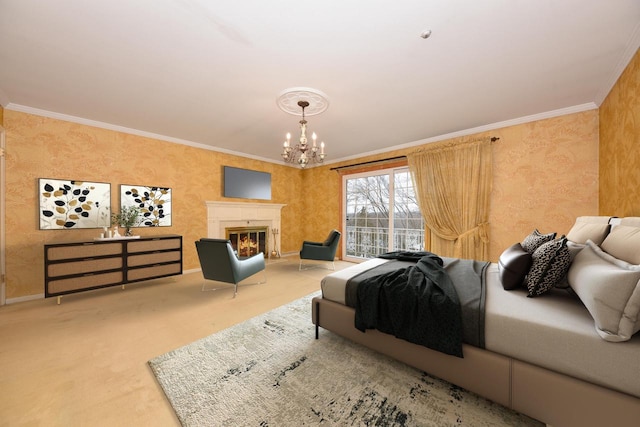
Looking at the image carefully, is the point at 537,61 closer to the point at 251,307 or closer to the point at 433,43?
the point at 433,43

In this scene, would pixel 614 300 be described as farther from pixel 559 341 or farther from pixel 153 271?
pixel 153 271

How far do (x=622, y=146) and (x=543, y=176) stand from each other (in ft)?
3.42

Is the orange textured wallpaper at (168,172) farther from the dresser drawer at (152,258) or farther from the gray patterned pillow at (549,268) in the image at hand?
the gray patterned pillow at (549,268)

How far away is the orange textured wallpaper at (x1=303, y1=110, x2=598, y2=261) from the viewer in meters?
3.08

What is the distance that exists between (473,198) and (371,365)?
10.8 ft

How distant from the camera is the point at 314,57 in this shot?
6.90ft

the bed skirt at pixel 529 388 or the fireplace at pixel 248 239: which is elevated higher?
the fireplace at pixel 248 239

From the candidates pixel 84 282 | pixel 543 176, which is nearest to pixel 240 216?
pixel 84 282

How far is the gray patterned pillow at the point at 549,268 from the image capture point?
1531mm

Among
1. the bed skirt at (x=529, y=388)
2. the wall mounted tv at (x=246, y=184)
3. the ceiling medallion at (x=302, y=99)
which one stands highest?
the ceiling medallion at (x=302, y=99)

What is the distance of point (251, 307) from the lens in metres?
2.90

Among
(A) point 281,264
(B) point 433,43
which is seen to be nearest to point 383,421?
(B) point 433,43

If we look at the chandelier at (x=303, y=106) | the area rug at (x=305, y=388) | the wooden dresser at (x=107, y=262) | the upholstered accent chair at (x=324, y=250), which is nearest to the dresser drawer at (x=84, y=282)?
the wooden dresser at (x=107, y=262)

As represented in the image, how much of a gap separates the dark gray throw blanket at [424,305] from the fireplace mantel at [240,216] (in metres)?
3.87
